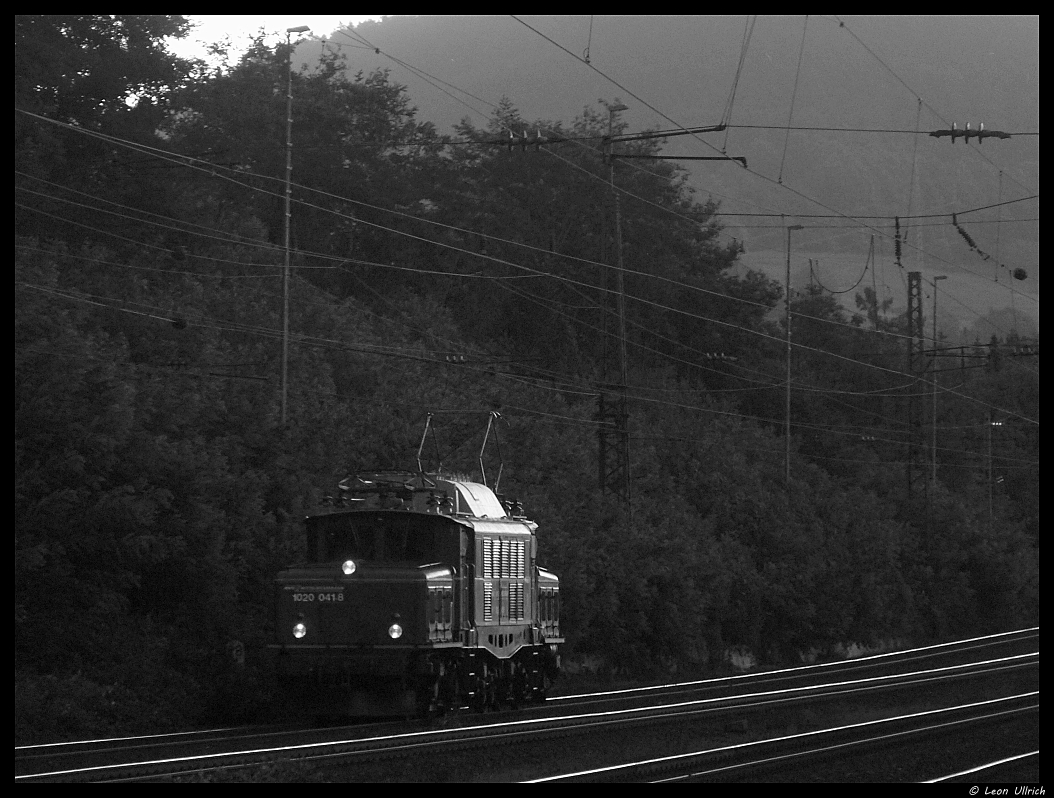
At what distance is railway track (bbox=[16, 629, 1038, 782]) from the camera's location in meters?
16.4

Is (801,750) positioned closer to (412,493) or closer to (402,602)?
(402,602)

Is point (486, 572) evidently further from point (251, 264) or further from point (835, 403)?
point (835, 403)

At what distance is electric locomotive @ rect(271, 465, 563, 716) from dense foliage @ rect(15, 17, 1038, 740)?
11.1 feet

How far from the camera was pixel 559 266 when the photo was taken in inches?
2928

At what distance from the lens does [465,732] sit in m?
20.6

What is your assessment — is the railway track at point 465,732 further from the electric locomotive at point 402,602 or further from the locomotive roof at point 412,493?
the locomotive roof at point 412,493

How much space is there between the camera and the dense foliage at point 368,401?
2569 centimetres

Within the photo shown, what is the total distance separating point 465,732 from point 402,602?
228cm

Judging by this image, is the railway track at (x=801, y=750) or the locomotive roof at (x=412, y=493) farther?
the locomotive roof at (x=412, y=493)

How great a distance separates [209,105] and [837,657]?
36.3 m

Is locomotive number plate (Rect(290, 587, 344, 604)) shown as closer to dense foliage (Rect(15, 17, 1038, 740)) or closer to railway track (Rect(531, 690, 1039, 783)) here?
dense foliage (Rect(15, 17, 1038, 740))

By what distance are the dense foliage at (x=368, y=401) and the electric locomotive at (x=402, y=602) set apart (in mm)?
3373

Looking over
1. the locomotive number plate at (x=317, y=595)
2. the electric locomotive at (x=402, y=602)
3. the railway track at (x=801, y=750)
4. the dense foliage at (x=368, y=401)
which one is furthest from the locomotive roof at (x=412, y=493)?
the railway track at (x=801, y=750)
